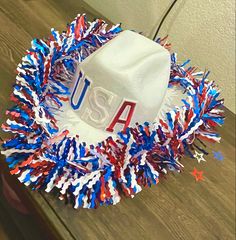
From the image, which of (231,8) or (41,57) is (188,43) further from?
(41,57)

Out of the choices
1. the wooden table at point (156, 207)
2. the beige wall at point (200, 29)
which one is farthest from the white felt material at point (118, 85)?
the beige wall at point (200, 29)

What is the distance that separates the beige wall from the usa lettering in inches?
15.9

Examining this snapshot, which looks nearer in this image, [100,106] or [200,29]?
[100,106]

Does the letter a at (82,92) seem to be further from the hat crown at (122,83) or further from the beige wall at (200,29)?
the beige wall at (200,29)

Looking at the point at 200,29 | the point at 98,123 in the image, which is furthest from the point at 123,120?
the point at 200,29

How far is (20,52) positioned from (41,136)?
28cm

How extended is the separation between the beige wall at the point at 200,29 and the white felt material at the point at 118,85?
0.32 metres

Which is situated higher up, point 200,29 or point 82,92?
point 200,29

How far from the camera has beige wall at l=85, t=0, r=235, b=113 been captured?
2.67ft

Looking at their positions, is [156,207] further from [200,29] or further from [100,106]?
[200,29]

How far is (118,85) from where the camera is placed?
519 millimetres

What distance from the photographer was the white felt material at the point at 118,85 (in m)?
0.52

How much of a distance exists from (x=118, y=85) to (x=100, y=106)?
4 cm

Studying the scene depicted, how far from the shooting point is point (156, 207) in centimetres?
56
